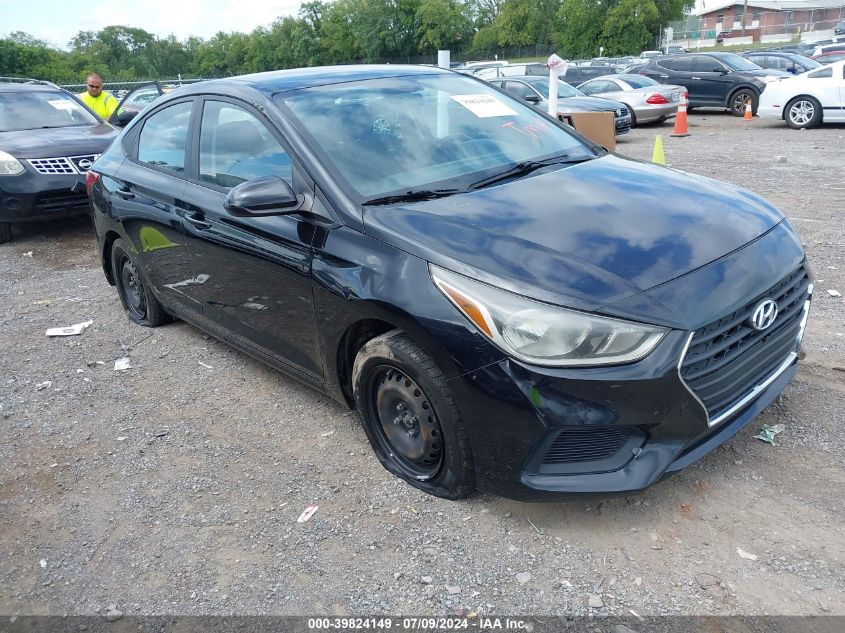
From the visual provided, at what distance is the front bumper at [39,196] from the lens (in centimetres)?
791

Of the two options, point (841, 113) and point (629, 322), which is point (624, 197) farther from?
point (841, 113)

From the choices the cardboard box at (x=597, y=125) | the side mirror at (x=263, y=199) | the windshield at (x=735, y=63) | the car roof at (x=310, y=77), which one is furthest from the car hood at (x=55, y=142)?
the windshield at (x=735, y=63)

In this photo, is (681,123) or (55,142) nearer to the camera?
(55,142)

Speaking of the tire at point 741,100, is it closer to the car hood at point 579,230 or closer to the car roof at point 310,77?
the car roof at point 310,77

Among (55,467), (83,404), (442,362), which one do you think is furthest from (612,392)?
(83,404)

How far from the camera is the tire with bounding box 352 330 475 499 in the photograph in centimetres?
283

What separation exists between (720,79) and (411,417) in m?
18.0

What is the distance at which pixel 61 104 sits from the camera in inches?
383

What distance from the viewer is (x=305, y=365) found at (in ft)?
11.9

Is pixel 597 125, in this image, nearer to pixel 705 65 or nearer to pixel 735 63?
pixel 705 65

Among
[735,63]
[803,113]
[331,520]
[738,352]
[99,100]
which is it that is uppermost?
[735,63]

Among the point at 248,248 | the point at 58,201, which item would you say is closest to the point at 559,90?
the point at 58,201

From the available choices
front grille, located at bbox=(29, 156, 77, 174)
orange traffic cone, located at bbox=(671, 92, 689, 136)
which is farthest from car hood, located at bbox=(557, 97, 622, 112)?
front grille, located at bbox=(29, 156, 77, 174)

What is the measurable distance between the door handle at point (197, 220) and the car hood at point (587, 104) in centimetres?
1137
